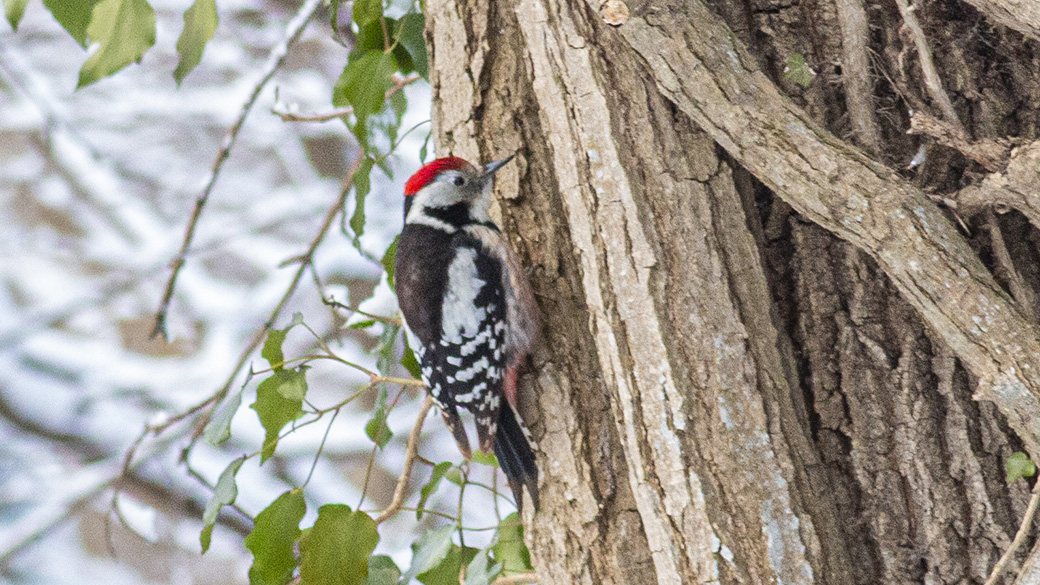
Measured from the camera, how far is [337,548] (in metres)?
1.70

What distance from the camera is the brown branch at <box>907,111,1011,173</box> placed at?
1387 millimetres

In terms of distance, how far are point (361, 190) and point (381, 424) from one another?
0.49 metres

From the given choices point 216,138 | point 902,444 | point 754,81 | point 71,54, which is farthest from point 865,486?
point 71,54

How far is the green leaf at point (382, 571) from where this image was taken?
5.98 ft

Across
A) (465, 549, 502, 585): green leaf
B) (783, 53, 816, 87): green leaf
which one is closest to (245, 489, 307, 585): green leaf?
(465, 549, 502, 585): green leaf

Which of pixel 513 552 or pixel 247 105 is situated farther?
pixel 247 105

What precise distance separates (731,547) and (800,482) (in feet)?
0.50

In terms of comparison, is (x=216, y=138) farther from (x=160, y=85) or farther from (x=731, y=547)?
(x=731, y=547)

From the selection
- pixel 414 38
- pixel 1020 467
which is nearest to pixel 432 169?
pixel 414 38

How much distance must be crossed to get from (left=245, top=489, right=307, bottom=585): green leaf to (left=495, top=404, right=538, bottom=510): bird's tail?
0.40m

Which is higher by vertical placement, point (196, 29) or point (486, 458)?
point (196, 29)

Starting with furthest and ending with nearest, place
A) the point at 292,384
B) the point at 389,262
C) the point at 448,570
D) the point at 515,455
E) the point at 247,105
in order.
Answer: the point at 247,105 < the point at 389,262 < the point at 448,570 < the point at 292,384 < the point at 515,455

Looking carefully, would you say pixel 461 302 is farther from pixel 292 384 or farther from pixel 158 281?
pixel 158 281

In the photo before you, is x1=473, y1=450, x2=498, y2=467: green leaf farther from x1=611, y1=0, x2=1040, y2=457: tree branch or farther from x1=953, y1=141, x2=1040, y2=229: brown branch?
x1=953, y1=141, x2=1040, y2=229: brown branch
